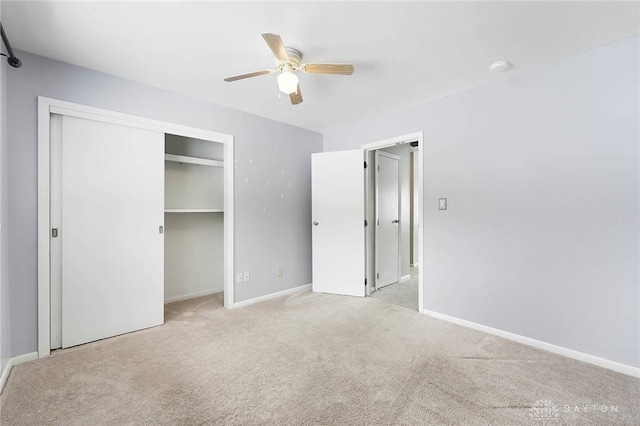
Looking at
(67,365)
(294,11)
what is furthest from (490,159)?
(67,365)

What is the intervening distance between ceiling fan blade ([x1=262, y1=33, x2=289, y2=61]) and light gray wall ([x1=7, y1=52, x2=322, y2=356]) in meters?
1.60

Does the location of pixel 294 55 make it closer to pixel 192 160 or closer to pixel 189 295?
pixel 192 160

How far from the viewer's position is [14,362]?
2.12 meters

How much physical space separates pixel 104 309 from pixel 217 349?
112cm

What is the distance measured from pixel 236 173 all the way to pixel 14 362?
2.40 meters

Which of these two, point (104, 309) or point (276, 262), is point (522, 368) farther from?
point (104, 309)

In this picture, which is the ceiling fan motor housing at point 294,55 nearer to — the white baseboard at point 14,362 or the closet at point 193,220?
the closet at point 193,220

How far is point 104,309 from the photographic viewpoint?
2561mm

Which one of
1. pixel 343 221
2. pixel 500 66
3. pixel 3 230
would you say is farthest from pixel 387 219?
pixel 3 230

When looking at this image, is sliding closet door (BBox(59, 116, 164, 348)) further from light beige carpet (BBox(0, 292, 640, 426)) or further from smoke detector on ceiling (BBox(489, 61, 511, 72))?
smoke detector on ceiling (BBox(489, 61, 511, 72))

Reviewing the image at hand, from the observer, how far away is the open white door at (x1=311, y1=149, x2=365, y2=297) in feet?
12.7

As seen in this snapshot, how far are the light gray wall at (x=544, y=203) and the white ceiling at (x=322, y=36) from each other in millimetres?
260

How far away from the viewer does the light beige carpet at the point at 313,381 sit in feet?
5.26

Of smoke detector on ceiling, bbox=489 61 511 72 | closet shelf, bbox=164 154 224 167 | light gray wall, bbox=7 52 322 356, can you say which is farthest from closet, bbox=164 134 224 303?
smoke detector on ceiling, bbox=489 61 511 72
